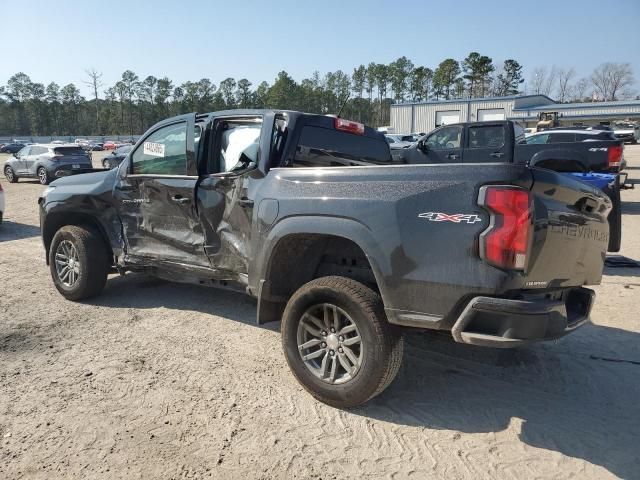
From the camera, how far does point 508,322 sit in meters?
2.71

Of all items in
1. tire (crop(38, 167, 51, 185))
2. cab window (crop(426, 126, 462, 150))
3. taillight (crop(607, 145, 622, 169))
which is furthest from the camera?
tire (crop(38, 167, 51, 185))

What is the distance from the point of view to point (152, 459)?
289 cm

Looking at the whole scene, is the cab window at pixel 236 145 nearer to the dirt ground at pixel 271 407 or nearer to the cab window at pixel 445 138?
the dirt ground at pixel 271 407

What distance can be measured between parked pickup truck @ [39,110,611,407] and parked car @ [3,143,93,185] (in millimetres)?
17678

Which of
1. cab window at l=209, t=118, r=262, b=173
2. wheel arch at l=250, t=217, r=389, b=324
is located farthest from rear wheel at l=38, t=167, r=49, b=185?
wheel arch at l=250, t=217, r=389, b=324

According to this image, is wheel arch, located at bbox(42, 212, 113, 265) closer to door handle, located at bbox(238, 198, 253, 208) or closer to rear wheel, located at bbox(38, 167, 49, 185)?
door handle, located at bbox(238, 198, 253, 208)

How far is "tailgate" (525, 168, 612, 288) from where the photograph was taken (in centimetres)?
284

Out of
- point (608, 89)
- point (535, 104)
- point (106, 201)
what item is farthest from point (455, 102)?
point (608, 89)

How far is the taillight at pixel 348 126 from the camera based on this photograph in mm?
4605

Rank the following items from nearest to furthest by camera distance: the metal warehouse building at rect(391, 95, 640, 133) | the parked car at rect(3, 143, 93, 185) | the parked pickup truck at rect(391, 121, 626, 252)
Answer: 1. the parked pickup truck at rect(391, 121, 626, 252)
2. the parked car at rect(3, 143, 93, 185)
3. the metal warehouse building at rect(391, 95, 640, 133)

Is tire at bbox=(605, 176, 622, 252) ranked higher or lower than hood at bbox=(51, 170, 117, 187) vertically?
lower

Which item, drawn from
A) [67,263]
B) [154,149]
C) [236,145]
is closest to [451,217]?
[236,145]

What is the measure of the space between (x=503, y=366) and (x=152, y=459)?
8.99 ft

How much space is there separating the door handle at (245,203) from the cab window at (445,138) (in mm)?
8258
